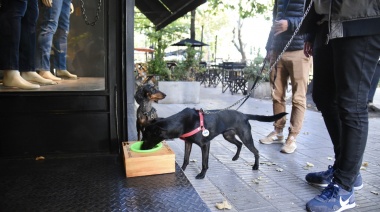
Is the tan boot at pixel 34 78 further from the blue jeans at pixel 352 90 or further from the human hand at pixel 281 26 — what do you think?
the human hand at pixel 281 26

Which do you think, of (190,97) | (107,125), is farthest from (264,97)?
(107,125)

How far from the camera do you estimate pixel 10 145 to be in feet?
8.36

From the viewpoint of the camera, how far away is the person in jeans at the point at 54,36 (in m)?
2.55

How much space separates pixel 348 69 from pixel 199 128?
137 centimetres

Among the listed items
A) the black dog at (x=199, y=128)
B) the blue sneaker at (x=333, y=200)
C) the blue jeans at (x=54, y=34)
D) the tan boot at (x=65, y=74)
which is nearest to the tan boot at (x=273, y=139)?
the black dog at (x=199, y=128)

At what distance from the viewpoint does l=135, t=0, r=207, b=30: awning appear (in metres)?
8.81

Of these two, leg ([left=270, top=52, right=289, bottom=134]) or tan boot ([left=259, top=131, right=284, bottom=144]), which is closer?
leg ([left=270, top=52, right=289, bottom=134])

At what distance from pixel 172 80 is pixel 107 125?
5800 mm

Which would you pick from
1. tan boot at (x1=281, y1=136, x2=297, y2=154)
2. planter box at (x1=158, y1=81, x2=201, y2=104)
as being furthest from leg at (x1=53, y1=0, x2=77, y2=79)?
→ planter box at (x1=158, y1=81, x2=201, y2=104)

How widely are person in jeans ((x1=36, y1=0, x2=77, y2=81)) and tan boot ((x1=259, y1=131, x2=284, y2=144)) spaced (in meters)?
2.82

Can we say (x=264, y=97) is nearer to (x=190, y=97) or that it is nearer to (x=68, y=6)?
(x=190, y=97)

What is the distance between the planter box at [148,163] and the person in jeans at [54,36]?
1.00m

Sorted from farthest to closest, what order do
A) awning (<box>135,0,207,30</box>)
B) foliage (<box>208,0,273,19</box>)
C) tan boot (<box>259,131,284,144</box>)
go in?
foliage (<box>208,0,273,19</box>)
awning (<box>135,0,207,30</box>)
tan boot (<box>259,131,284,144</box>)

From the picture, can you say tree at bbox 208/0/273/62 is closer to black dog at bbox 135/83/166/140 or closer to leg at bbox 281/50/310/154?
leg at bbox 281/50/310/154
